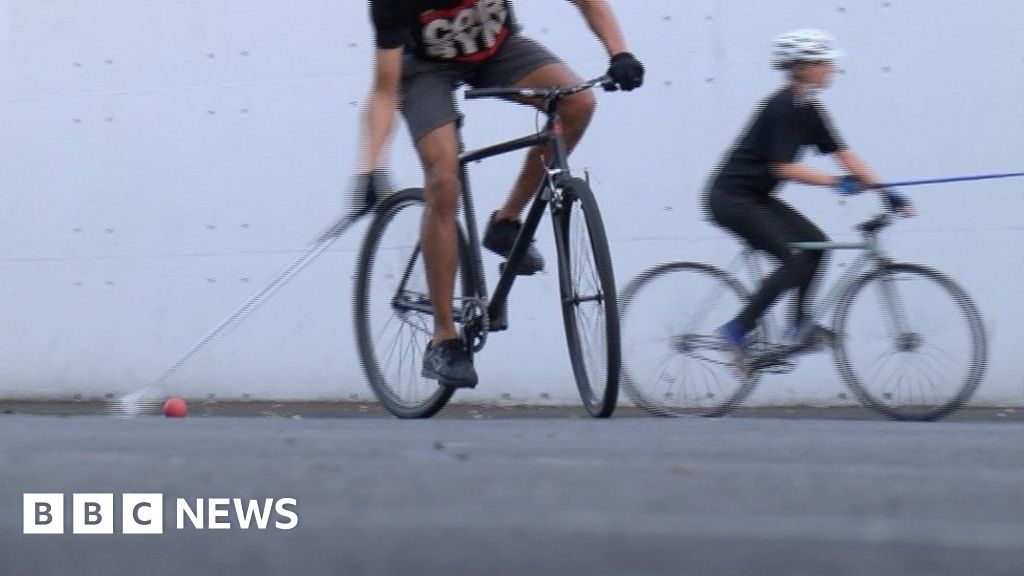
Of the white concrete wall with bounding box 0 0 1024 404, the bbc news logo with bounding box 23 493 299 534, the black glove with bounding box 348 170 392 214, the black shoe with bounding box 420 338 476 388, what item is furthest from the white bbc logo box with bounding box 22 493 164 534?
the white concrete wall with bounding box 0 0 1024 404

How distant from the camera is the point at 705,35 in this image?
284 inches

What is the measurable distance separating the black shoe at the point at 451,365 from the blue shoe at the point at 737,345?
108cm

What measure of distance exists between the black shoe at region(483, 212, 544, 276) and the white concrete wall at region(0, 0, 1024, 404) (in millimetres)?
2217

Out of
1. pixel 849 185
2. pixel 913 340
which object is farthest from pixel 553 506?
pixel 913 340

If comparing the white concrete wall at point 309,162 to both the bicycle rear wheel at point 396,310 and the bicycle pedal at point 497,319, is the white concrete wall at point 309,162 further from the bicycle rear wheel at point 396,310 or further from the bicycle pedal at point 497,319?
the bicycle pedal at point 497,319

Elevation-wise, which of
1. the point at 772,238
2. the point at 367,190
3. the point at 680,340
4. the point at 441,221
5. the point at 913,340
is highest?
the point at 367,190

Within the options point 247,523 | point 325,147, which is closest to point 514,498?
point 247,523

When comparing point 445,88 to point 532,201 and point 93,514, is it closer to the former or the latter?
point 532,201

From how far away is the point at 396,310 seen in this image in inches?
202

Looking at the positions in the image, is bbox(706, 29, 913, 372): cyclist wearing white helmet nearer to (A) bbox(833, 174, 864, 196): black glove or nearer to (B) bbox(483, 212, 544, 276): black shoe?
(A) bbox(833, 174, 864, 196): black glove

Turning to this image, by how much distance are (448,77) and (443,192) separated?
1.15 ft

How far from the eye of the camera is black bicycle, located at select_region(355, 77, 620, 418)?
4.43m

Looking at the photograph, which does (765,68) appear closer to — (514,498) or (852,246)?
(852,246)

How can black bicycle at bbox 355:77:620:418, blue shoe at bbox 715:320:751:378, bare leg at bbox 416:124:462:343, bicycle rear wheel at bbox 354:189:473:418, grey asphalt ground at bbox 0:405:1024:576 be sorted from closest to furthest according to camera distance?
grey asphalt ground at bbox 0:405:1024:576, black bicycle at bbox 355:77:620:418, bare leg at bbox 416:124:462:343, bicycle rear wheel at bbox 354:189:473:418, blue shoe at bbox 715:320:751:378
